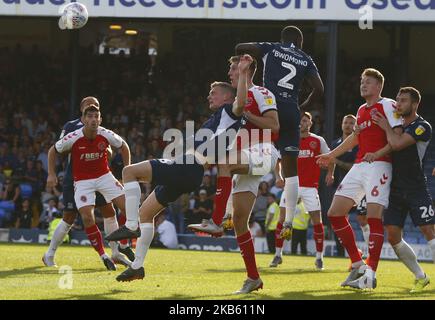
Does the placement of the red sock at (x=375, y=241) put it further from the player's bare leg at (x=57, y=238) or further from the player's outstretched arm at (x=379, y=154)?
the player's bare leg at (x=57, y=238)

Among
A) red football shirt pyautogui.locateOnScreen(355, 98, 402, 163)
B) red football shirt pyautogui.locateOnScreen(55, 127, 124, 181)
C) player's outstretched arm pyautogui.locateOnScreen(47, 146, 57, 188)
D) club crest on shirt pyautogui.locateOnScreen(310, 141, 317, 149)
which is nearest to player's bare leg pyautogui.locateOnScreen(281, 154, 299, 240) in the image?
red football shirt pyautogui.locateOnScreen(355, 98, 402, 163)

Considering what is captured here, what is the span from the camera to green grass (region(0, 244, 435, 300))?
10453 millimetres

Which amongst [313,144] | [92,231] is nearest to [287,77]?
[92,231]

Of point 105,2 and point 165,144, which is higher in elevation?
point 105,2

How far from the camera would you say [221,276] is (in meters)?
13.4

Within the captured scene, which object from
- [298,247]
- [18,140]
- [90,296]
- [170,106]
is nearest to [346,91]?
[170,106]

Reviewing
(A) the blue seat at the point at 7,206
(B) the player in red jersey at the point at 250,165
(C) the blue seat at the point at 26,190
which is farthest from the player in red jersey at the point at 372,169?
(C) the blue seat at the point at 26,190

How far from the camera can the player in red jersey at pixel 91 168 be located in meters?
14.3

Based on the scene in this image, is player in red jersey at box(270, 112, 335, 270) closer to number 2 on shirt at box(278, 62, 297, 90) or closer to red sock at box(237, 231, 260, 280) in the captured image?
number 2 on shirt at box(278, 62, 297, 90)

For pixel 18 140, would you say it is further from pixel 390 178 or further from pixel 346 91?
pixel 390 178

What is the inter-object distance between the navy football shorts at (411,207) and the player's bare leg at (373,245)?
0.26 meters

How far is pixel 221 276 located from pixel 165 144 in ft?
43.0

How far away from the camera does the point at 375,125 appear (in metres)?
11.4

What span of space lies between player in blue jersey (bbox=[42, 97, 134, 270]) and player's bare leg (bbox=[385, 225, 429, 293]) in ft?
12.8
